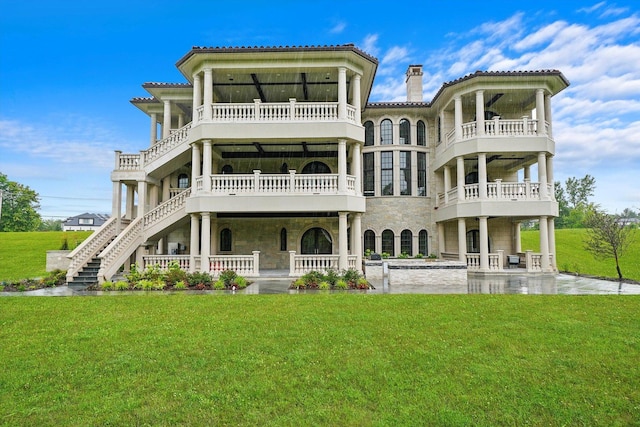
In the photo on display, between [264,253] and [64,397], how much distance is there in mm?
15743

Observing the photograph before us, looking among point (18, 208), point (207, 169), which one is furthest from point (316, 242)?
point (18, 208)

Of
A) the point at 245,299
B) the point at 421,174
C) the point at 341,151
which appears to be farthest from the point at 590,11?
the point at 245,299

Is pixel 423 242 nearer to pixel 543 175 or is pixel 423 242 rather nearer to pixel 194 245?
pixel 543 175

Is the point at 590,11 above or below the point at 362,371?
above

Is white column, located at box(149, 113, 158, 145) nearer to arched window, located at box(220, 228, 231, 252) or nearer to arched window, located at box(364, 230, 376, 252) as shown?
arched window, located at box(220, 228, 231, 252)

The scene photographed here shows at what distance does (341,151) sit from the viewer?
16047 mm

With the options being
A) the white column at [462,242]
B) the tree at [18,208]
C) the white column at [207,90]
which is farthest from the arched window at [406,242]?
the tree at [18,208]

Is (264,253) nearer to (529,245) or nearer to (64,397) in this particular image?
(64,397)

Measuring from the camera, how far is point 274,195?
15.9 metres

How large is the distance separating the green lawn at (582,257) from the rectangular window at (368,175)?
576 inches

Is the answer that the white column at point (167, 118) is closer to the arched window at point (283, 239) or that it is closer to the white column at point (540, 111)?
the arched window at point (283, 239)

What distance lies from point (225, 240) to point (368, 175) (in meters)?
9.99

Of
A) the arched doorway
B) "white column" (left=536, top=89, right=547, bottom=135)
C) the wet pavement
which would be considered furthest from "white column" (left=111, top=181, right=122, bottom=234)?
"white column" (left=536, top=89, right=547, bottom=135)

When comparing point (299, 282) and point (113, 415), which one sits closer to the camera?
point (113, 415)
